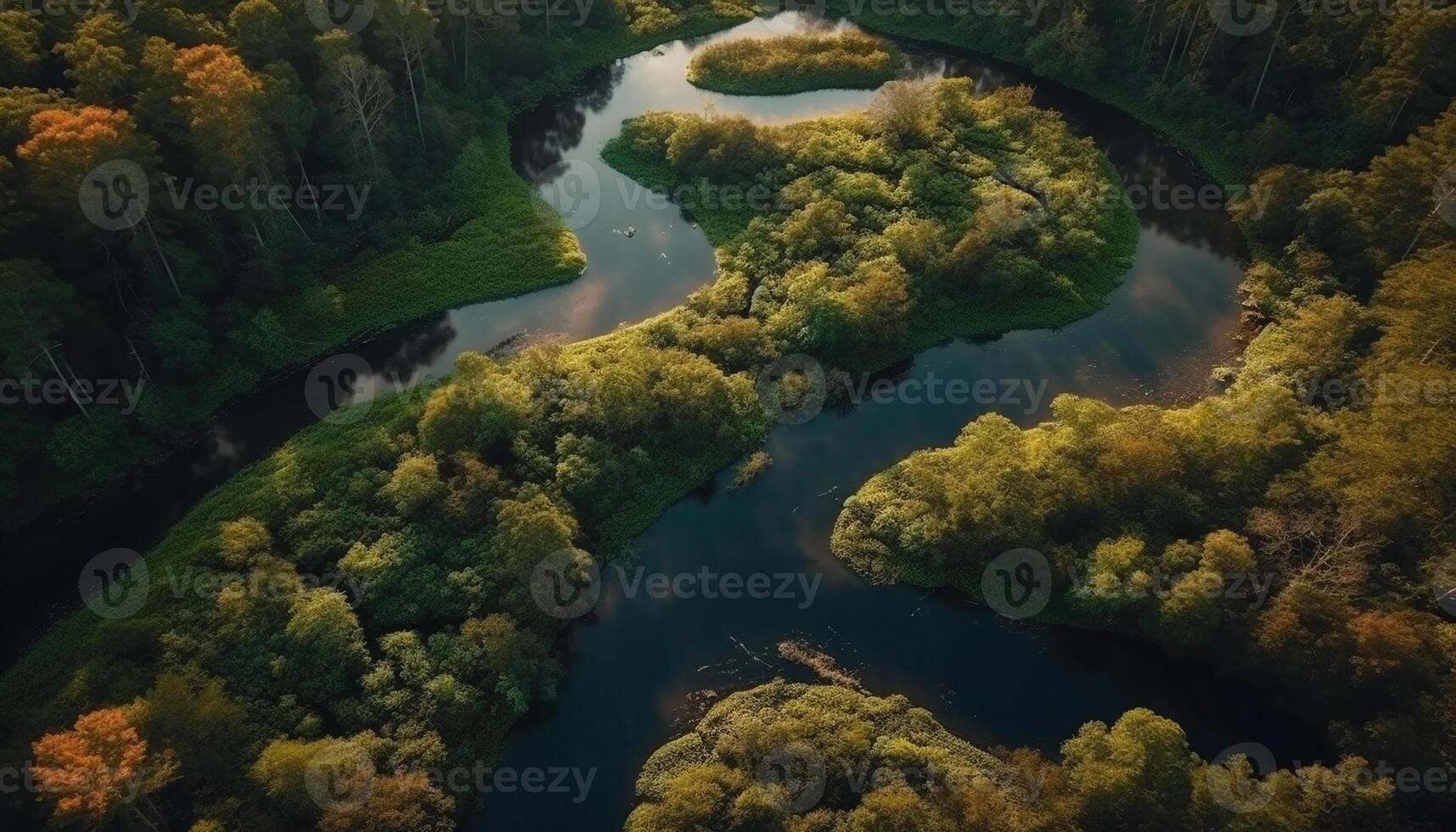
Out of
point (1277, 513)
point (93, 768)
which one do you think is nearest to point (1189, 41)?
point (1277, 513)

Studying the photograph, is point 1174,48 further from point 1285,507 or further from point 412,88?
point 412,88

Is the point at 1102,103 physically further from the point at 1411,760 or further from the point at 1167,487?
the point at 1411,760

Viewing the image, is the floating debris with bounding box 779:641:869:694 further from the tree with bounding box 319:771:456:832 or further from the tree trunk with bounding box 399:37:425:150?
the tree trunk with bounding box 399:37:425:150

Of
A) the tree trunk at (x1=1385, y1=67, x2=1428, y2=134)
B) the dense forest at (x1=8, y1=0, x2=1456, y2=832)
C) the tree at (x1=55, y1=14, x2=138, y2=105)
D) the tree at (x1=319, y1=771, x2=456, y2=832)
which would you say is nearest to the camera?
the tree at (x1=319, y1=771, x2=456, y2=832)

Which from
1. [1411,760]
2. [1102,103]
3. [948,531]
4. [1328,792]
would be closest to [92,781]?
[948,531]

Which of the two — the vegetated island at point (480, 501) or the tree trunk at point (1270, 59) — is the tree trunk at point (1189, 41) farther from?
the vegetated island at point (480, 501)

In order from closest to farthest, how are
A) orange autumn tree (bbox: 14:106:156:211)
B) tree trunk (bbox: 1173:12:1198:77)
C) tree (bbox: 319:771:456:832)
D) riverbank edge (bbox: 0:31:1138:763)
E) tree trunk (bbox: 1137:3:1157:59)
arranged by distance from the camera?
tree (bbox: 319:771:456:832) → riverbank edge (bbox: 0:31:1138:763) → orange autumn tree (bbox: 14:106:156:211) → tree trunk (bbox: 1173:12:1198:77) → tree trunk (bbox: 1137:3:1157:59)

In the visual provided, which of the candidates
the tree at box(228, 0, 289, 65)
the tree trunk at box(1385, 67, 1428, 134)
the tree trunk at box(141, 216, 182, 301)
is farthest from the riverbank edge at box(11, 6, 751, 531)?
the tree trunk at box(1385, 67, 1428, 134)

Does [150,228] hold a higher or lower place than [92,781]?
higher
